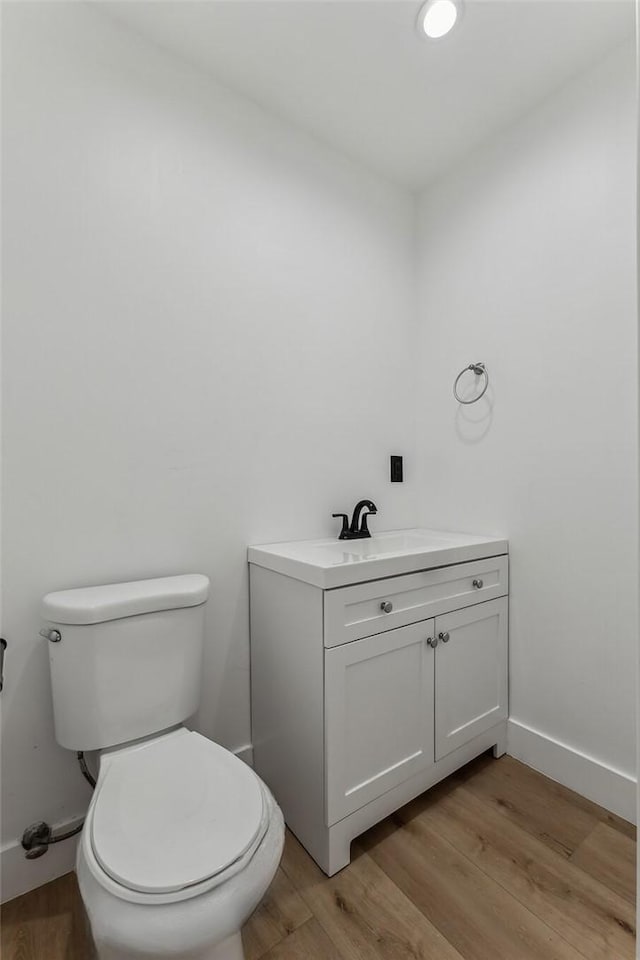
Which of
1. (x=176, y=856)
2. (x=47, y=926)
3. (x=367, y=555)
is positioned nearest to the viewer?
(x=176, y=856)

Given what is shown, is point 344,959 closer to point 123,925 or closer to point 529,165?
point 123,925

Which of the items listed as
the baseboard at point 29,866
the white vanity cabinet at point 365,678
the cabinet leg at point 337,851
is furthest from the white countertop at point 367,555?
the baseboard at point 29,866

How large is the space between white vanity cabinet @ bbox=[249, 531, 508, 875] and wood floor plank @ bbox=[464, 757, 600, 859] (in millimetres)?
89

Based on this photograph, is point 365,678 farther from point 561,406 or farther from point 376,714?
point 561,406

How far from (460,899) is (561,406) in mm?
1508

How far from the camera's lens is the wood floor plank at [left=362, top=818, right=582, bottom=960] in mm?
1024

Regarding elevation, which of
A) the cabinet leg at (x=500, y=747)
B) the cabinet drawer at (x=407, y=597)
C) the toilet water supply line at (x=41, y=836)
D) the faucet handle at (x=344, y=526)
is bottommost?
the cabinet leg at (x=500, y=747)

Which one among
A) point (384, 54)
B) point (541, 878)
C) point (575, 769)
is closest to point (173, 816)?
point (541, 878)

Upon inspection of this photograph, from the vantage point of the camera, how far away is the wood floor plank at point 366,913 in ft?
3.35

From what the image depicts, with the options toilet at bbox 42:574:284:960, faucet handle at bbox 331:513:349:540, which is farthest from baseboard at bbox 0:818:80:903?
faucet handle at bbox 331:513:349:540

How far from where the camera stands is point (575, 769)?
152cm

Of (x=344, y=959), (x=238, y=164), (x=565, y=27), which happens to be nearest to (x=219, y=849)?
(x=344, y=959)

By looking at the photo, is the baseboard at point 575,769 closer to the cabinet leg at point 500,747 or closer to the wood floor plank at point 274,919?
the cabinet leg at point 500,747

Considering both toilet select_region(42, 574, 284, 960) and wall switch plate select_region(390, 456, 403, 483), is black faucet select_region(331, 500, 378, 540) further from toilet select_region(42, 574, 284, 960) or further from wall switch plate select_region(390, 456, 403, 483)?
toilet select_region(42, 574, 284, 960)
